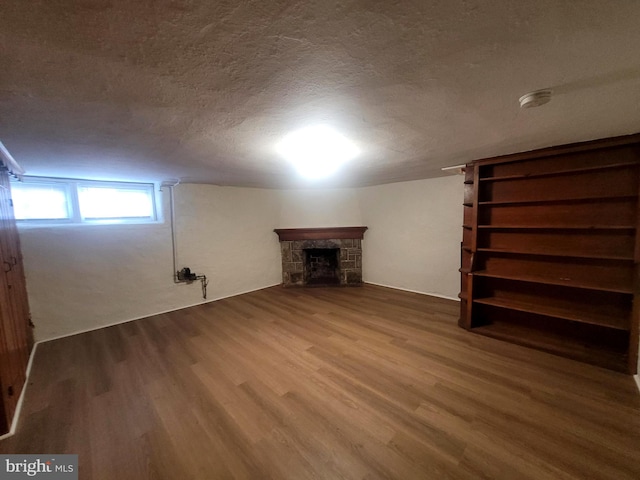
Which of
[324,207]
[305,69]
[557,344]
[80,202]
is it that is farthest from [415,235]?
[80,202]

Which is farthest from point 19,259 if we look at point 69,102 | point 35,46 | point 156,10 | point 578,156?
point 578,156

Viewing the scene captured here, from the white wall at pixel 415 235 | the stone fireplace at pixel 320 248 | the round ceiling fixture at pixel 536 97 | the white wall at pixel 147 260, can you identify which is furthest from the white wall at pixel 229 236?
the round ceiling fixture at pixel 536 97

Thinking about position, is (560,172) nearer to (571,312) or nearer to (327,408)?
(571,312)

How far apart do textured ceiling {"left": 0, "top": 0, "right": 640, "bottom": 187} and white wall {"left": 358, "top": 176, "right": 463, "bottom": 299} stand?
6.34 feet

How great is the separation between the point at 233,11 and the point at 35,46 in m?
0.64

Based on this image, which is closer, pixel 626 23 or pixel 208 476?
pixel 626 23

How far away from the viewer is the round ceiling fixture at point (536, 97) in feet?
3.55

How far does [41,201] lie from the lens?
8.96ft

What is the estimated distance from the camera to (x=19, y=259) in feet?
7.84

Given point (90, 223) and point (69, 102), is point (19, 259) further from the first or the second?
point (69, 102)

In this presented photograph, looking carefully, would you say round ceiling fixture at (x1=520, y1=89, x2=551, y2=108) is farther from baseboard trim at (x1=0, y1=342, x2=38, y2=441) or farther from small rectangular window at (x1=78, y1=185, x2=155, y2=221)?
small rectangular window at (x1=78, y1=185, x2=155, y2=221)

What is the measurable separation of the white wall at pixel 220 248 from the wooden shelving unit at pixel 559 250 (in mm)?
844

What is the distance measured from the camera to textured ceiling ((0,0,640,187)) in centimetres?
65

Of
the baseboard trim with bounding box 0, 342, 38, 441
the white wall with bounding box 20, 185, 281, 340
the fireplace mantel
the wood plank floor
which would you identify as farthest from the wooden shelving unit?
the baseboard trim with bounding box 0, 342, 38, 441
